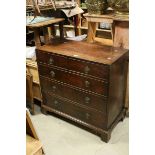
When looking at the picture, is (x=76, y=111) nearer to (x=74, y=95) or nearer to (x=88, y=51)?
(x=74, y=95)

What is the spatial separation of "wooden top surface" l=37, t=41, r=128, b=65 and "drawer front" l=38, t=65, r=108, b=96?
18cm

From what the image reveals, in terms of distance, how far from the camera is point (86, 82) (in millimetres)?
1884

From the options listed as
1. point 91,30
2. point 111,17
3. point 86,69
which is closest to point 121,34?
point 111,17

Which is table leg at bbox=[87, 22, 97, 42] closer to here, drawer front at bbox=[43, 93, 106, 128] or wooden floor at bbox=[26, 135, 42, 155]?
drawer front at bbox=[43, 93, 106, 128]

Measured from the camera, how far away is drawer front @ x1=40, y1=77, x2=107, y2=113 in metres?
1.88

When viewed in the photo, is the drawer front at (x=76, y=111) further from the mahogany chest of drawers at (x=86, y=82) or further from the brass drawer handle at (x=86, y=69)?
the brass drawer handle at (x=86, y=69)

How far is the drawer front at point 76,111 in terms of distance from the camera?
196 centimetres

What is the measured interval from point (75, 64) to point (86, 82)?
7.3 inches

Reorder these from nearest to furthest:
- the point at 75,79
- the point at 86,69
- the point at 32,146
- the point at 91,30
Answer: the point at 32,146
the point at 86,69
the point at 75,79
the point at 91,30

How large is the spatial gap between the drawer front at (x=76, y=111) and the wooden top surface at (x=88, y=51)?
50cm

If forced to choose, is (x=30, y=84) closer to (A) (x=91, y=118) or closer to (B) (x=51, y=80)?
(B) (x=51, y=80)
